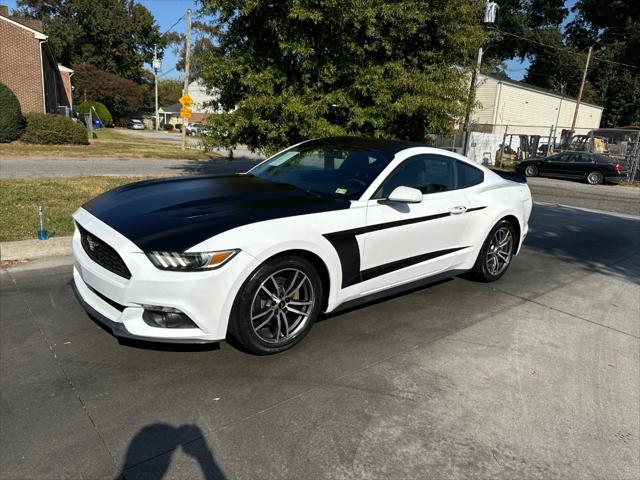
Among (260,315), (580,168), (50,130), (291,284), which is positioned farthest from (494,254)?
(50,130)

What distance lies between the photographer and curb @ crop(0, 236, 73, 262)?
5324 mm

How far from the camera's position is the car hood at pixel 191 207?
3.09 m

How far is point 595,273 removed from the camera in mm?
6238

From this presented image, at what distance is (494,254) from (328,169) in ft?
7.31

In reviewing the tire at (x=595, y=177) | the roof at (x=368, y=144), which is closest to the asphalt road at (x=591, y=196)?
the tire at (x=595, y=177)

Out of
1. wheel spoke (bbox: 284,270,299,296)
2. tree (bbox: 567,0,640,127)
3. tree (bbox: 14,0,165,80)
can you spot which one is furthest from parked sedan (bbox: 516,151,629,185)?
tree (bbox: 14,0,165,80)

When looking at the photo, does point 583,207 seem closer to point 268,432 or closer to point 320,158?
point 320,158

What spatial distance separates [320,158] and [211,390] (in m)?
2.58

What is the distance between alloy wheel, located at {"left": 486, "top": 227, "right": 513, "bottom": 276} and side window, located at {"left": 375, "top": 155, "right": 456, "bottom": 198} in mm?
944

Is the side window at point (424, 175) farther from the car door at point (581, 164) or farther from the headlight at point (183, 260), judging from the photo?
the car door at point (581, 164)

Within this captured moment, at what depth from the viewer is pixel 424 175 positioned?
459cm

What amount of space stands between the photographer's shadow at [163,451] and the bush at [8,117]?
22.5 meters

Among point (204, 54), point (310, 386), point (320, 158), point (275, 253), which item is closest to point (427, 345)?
point (310, 386)

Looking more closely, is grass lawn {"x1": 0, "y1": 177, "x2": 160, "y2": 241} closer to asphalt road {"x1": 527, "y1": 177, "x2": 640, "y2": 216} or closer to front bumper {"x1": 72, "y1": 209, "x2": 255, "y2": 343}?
front bumper {"x1": 72, "y1": 209, "x2": 255, "y2": 343}
